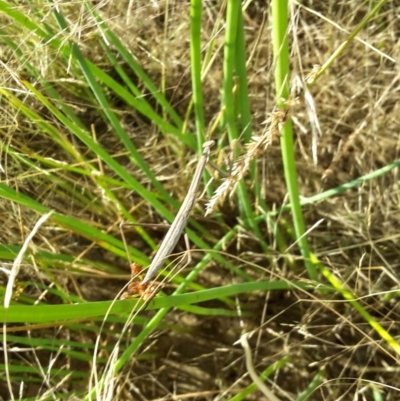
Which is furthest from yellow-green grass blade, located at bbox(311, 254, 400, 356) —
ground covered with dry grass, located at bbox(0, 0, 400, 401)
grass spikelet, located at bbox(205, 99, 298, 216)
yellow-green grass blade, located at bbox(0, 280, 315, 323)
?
grass spikelet, located at bbox(205, 99, 298, 216)

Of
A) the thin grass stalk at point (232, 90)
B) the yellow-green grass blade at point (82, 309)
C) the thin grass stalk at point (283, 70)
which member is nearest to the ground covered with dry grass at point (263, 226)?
the thin grass stalk at point (232, 90)

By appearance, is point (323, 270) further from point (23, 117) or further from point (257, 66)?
point (23, 117)

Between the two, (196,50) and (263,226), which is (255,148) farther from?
(263,226)

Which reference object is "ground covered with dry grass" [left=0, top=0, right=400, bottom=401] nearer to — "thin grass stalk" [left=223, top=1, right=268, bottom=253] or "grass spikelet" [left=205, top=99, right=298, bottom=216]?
"thin grass stalk" [left=223, top=1, right=268, bottom=253]

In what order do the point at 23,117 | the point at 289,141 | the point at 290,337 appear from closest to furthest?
the point at 289,141, the point at 23,117, the point at 290,337

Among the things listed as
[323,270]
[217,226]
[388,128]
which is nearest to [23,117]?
[217,226]

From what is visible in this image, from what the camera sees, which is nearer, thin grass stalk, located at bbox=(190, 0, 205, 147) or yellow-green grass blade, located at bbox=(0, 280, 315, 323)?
yellow-green grass blade, located at bbox=(0, 280, 315, 323)

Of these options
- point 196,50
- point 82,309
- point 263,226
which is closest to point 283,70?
point 196,50

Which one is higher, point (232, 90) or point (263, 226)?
point (232, 90)
